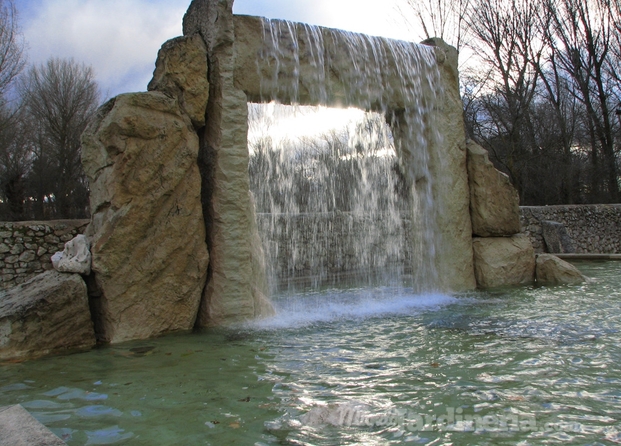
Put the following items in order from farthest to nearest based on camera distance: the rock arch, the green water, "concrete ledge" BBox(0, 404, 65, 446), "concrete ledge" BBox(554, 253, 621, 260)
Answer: "concrete ledge" BBox(554, 253, 621, 260), the rock arch, the green water, "concrete ledge" BBox(0, 404, 65, 446)

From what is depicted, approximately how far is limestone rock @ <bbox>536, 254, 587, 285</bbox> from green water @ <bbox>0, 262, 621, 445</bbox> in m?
2.05

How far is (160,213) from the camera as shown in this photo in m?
4.20

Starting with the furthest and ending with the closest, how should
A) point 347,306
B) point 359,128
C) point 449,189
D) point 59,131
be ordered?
point 59,131 → point 359,128 → point 449,189 → point 347,306

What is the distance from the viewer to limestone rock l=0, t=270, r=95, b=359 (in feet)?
11.4

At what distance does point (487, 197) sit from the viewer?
21.0 ft

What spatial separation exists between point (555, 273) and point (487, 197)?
55.3 inches

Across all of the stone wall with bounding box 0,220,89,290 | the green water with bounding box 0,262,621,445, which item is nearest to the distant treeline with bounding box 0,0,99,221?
the stone wall with bounding box 0,220,89,290

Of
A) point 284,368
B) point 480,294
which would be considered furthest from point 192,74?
point 480,294

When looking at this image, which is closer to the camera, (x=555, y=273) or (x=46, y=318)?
(x=46, y=318)

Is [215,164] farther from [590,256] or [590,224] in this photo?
[590,224]

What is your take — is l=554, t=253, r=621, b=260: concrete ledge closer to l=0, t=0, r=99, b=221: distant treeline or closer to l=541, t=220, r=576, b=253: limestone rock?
l=541, t=220, r=576, b=253: limestone rock

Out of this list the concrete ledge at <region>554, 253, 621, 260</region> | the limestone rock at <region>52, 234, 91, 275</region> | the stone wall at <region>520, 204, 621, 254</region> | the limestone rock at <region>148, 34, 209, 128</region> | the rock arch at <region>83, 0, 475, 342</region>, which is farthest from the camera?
the stone wall at <region>520, 204, 621, 254</region>

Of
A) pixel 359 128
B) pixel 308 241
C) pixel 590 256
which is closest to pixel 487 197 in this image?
pixel 359 128

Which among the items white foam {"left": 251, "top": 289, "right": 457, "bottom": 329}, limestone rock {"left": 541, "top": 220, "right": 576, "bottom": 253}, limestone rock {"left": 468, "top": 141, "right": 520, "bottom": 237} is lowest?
white foam {"left": 251, "top": 289, "right": 457, "bottom": 329}
